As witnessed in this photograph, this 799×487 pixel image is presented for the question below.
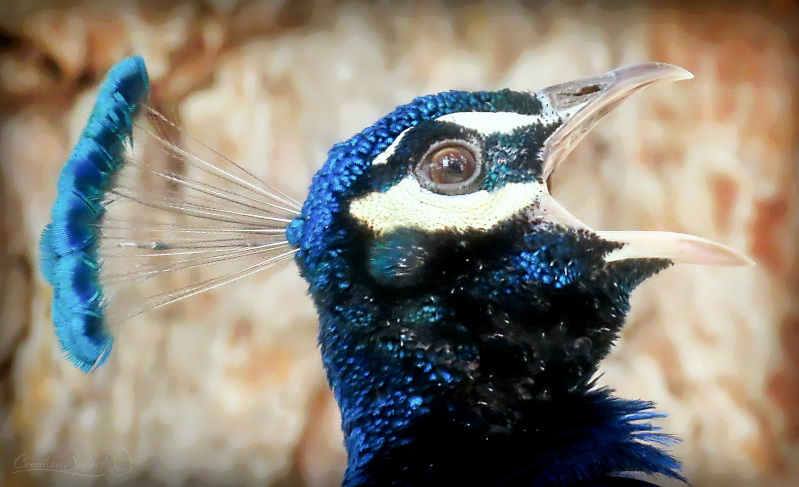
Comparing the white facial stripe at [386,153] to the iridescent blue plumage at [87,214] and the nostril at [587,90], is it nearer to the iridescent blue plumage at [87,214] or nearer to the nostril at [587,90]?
the nostril at [587,90]

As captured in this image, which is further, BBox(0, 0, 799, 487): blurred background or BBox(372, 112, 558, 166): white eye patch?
BBox(0, 0, 799, 487): blurred background

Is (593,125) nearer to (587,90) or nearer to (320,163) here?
(587,90)

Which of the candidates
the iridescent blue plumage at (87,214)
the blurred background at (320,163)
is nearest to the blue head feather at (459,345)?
the blurred background at (320,163)

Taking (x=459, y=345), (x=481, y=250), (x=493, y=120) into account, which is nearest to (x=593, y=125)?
(x=493, y=120)

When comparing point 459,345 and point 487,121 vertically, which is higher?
point 487,121

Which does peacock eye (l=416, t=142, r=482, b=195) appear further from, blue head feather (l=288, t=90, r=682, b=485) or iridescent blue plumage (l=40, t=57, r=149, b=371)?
iridescent blue plumage (l=40, t=57, r=149, b=371)

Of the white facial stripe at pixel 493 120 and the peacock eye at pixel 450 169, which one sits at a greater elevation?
the white facial stripe at pixel 493 120

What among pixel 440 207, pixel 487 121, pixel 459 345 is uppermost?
pixel 487 121

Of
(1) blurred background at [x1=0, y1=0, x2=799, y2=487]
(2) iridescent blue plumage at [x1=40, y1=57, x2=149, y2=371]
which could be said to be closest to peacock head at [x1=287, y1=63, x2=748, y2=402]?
(1) blurred background at [x1=0, y1=0, x2=799, y2=487]
